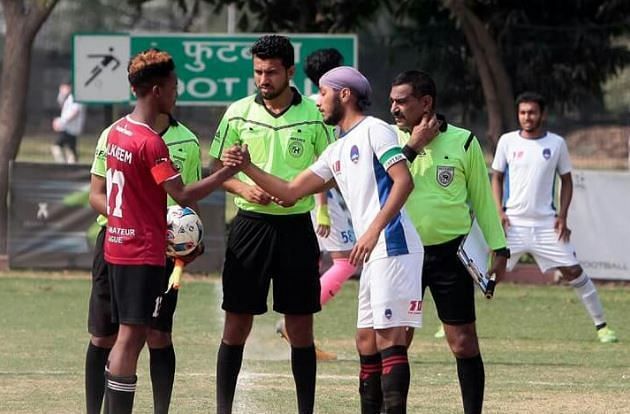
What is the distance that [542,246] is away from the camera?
535 inches

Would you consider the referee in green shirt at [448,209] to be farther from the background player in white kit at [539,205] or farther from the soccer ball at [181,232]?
the background player in white kit at [539,205]

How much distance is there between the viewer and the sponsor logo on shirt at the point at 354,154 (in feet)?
26.9

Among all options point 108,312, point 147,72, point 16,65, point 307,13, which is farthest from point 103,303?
point 307,13

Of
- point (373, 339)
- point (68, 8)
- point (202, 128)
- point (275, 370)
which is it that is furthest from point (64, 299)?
point (68, 8)

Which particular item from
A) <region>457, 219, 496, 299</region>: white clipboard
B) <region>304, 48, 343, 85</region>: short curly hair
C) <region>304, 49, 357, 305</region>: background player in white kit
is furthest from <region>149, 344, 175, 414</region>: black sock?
<region>304, 48, 343, 85</region>: short curly hair

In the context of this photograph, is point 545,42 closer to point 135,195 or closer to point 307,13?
point 307,13

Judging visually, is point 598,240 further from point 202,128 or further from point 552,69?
point 202,128

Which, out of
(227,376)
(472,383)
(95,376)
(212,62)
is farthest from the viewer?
(212,62)

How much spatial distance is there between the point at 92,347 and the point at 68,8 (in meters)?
41.3

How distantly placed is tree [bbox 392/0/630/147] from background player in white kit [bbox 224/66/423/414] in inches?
486

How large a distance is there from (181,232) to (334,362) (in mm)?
4026

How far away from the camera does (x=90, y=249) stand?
1817 cm

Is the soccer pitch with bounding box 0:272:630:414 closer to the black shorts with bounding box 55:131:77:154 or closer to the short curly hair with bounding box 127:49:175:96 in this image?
the short curly hair with bounding box 127:49:175:96

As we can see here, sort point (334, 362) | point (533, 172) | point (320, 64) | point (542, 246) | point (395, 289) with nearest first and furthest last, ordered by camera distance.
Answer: point (395, 289)
point (320, 64)
point (334, 362)
point (542, 246)
point (533, 172)
